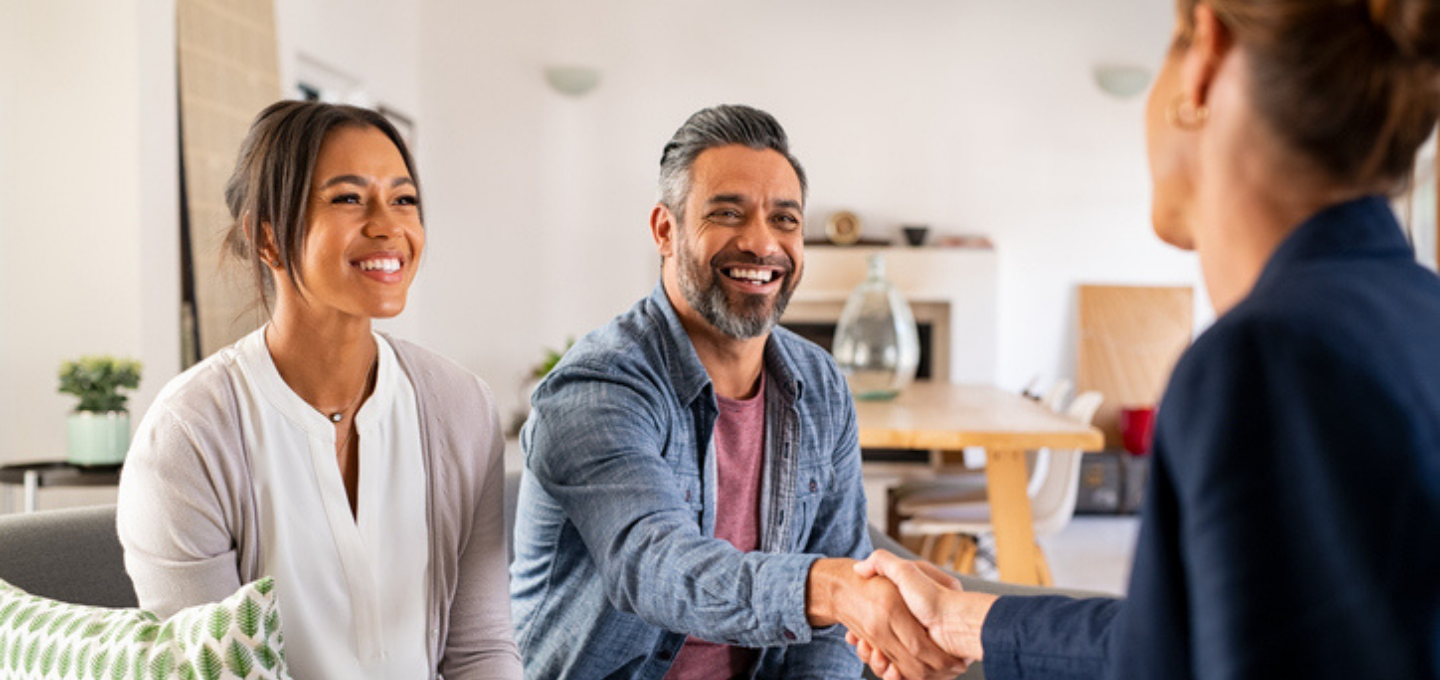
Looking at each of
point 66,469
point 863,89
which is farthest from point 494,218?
point 66,469

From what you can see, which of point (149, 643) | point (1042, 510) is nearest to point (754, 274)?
point (149, 643)

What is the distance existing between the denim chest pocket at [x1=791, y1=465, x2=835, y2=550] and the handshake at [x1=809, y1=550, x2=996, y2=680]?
0.34 meters

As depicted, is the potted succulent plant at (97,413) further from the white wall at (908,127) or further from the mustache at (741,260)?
the white wall at (908,127)

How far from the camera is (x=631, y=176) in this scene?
23.4 ft

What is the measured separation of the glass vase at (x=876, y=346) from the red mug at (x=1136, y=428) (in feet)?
10.5

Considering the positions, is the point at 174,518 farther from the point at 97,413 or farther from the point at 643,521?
the point at 97,413

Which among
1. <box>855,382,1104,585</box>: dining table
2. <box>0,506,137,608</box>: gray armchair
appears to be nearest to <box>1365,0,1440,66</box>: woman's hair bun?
<box>0,506,137,608</box>: gray armchair

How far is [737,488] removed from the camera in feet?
5.87

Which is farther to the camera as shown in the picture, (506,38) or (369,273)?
(506,38)

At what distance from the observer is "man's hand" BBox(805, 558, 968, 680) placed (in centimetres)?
142

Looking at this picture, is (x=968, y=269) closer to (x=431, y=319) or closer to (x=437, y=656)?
(x=431, y=319)

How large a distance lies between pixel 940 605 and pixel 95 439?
244cm

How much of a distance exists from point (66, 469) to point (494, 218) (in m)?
4.06

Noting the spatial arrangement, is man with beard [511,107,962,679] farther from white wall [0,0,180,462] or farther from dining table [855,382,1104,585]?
white wall [0,0,180,462]
